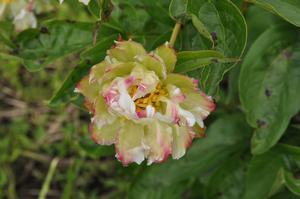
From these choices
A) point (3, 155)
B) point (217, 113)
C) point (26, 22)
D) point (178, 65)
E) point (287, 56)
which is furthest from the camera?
point (3, 155)

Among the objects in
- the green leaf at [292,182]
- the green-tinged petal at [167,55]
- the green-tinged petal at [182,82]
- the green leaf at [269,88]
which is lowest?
the green leaf at [292,182]

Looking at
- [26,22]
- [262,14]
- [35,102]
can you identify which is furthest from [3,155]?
[262,14]

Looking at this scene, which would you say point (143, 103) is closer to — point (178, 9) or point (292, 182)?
point (178, 9)

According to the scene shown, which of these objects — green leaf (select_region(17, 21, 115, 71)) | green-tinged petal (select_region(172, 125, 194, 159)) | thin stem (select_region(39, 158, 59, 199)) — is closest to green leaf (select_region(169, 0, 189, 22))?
green-tinged petal (select_region(172, 125, 194, 159))

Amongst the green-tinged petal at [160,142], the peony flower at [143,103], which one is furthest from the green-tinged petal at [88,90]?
the green-tinged petal at [160,142]

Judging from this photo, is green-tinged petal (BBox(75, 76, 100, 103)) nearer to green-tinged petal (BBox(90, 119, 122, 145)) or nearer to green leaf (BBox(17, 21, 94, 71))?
green-tinged petal (BBox(90, 119, 122, 145))

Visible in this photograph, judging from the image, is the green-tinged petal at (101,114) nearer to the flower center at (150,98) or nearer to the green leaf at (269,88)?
the flower center at (150,98)

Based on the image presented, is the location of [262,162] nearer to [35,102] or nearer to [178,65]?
[178,65]
